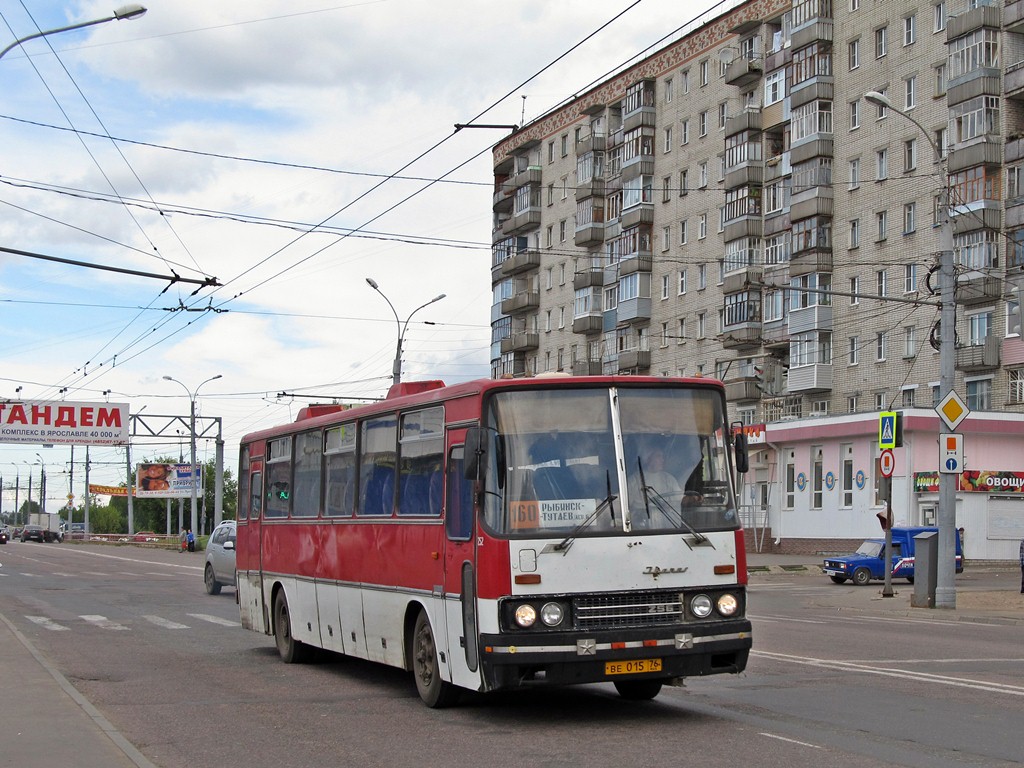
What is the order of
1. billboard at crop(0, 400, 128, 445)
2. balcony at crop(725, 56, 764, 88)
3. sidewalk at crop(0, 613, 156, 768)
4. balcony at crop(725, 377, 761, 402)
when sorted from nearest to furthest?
sidewalk at crop(0, 613, 156, 768) → balcony at crop(725, 377, 761, 402) → balcony at crop(725, 56, 764, 88) → billboard at crop(0, 400, 128, 445)

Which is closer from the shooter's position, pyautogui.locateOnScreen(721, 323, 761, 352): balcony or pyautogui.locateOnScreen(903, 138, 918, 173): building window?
pyautogui.locateOnScreen(903, 138, 918, 173): building window

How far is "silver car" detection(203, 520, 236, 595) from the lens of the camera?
30531 mm

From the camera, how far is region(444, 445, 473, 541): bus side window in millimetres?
10828

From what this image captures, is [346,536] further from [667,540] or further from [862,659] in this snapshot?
[862,659]

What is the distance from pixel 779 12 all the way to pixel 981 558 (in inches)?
1008

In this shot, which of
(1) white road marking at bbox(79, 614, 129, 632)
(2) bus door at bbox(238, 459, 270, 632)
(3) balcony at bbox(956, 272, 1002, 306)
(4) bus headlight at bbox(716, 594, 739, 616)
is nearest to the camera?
(4) bus headlight at bbox(716, 594, 739, 616)

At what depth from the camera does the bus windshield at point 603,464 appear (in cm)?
A: 1046

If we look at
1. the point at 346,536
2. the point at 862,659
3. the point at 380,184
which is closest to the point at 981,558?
the point at 380,184

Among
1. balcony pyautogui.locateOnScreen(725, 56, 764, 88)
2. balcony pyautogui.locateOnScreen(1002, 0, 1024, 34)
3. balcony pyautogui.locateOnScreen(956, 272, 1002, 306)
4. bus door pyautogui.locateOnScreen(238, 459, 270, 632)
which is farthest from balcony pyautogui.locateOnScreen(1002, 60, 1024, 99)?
bus door pyautogui.locateOnScreen(238, 459, 270, 632)

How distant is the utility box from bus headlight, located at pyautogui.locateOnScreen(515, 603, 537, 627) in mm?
18289

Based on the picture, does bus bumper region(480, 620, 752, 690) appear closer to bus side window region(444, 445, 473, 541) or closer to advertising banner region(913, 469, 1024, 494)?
bus side window region(444, 445, 473, 541)

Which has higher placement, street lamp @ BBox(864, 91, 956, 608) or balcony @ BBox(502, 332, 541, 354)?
balcony @ BBox(502, 332, 541, 354)

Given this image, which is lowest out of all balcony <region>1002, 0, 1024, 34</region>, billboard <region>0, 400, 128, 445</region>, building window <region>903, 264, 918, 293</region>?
billboard <region>0, 400, 128, 445</region>

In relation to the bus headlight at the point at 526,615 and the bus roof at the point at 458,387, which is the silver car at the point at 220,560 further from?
the bus headlight at the point at 526,615
